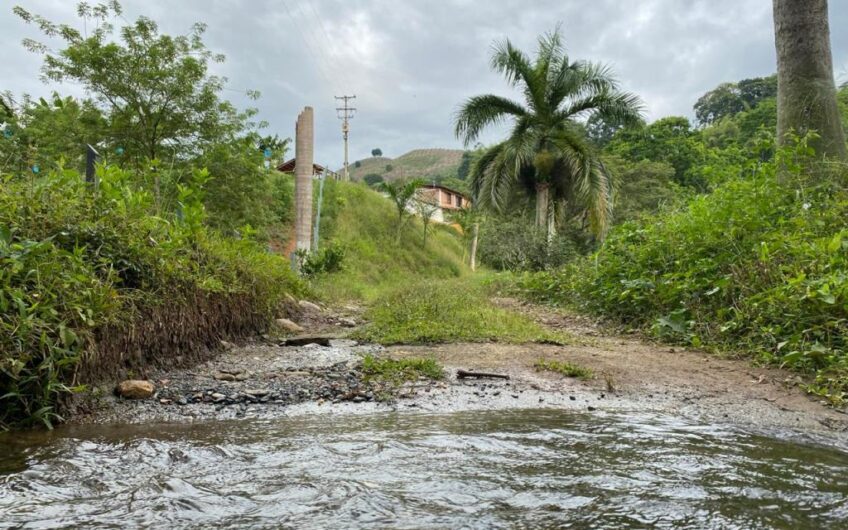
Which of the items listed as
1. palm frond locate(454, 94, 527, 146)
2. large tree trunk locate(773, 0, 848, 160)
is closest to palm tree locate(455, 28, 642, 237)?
palm frond locate(454, 94, 527, 146)

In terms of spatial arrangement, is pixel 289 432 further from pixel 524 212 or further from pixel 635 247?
pixel 524 212

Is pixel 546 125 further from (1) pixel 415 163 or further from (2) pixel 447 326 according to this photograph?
(1) pixel 415 163

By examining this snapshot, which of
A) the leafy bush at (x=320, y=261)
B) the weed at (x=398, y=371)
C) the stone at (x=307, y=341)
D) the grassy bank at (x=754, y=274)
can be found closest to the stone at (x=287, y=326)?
the stone at (x=307, y=341)

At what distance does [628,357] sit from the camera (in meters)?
4.84

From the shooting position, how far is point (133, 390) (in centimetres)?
337

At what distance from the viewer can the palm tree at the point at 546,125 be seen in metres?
17.8

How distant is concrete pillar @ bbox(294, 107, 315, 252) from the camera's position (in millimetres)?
15273

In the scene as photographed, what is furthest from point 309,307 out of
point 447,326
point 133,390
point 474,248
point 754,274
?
point 474,248

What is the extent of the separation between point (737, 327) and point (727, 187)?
2326 mm

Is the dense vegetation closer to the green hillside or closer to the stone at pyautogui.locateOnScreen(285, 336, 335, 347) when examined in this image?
the stone at pyautogui.locateOnScreen(285, 336, 335, 347)

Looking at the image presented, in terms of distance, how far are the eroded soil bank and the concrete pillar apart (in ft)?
34.1

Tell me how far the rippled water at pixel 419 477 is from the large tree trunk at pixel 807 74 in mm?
5898

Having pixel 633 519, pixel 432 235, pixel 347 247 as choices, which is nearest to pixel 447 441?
pixel 633 519

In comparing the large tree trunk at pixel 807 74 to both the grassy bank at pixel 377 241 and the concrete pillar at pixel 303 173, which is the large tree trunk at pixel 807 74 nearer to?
the concrete pillar at pixel 303 173
